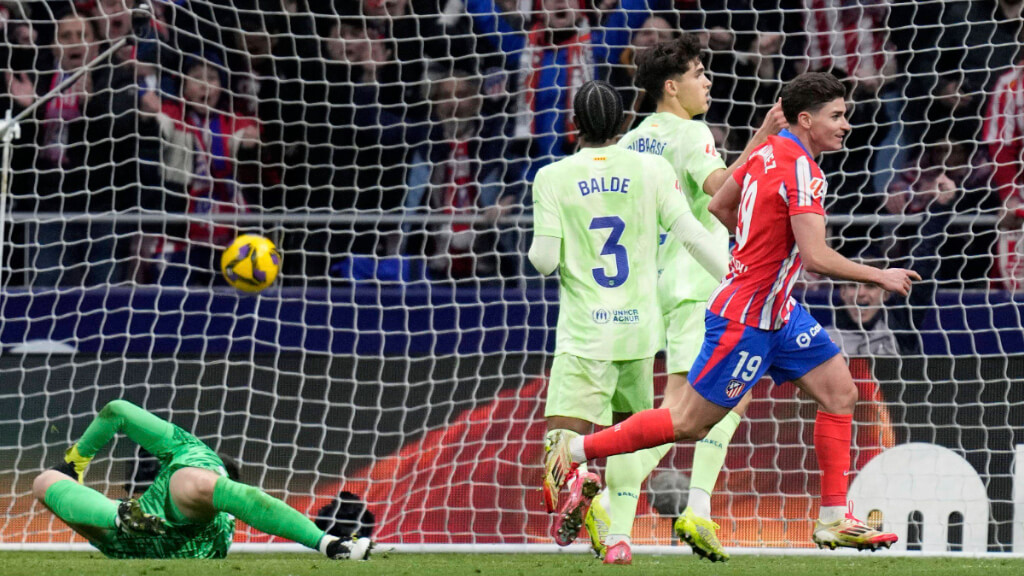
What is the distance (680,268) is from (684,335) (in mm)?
247

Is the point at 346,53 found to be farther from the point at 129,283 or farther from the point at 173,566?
the point at 173,566

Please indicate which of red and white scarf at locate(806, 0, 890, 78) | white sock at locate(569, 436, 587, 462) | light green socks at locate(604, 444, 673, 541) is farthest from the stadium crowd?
white sock at locate(569, 436, 587, 462)

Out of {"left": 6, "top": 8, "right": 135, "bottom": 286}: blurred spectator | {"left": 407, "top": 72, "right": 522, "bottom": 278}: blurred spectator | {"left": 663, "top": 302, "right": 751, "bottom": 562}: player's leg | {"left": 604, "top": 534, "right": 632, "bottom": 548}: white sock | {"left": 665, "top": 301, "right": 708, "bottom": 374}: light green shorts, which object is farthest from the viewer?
{"left": 407, "top": 72, "right": 522, "bottom": 278}: blurred spectator

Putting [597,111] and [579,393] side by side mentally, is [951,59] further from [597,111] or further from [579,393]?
[579,393]

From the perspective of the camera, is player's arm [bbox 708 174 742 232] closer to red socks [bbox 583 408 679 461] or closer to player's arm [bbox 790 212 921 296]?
player's arm [bbox 790 212 921 296]

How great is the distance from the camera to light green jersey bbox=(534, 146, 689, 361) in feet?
14.4

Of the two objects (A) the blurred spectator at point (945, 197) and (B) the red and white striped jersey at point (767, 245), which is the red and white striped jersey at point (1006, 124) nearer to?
(A) the blurred spectator at point (945, 197)

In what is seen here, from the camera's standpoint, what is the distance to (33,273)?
6863 mm

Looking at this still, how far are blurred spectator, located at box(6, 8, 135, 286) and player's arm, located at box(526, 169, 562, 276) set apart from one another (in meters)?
3.03

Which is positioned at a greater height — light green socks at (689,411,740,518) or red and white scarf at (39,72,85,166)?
red and white scarf at (39,72,85,166)

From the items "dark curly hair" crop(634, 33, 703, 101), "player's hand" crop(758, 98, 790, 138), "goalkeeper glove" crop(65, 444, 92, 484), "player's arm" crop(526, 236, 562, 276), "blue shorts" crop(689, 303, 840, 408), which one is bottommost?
"goalkeeper glove" crop(65, 444, 92, 484)

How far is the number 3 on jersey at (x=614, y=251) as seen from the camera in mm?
4395

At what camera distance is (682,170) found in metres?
4.75

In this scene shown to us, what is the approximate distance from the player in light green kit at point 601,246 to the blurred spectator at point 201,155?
2.95 metres
